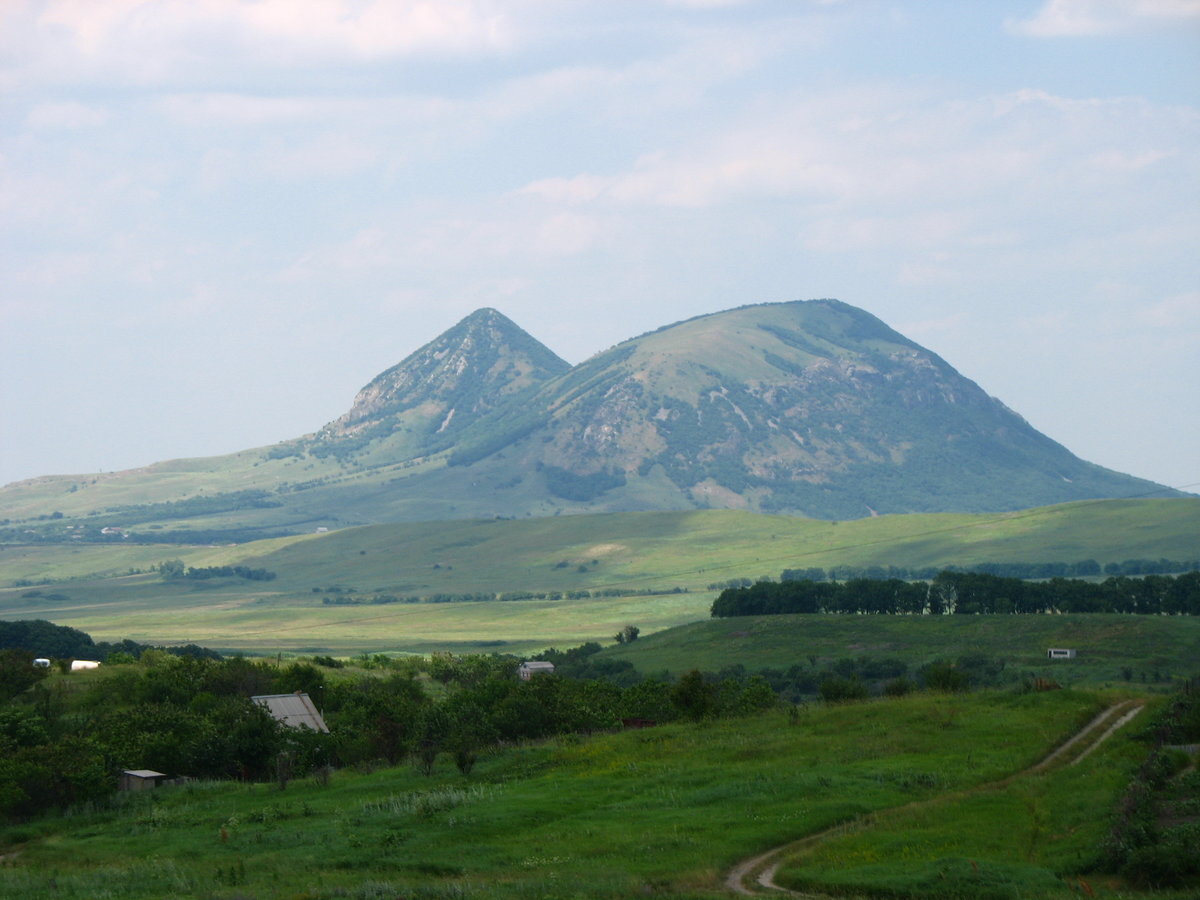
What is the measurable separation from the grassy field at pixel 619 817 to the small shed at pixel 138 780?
3135 millimetres

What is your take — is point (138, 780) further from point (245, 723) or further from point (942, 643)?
point (942, 643)

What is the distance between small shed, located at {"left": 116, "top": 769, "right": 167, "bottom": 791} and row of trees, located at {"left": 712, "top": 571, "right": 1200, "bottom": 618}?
12429cm

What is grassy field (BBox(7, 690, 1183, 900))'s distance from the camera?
128ft

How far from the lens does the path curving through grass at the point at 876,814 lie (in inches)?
1497

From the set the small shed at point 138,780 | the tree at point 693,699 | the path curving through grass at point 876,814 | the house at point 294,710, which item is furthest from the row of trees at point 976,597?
the small shed at point 138,780

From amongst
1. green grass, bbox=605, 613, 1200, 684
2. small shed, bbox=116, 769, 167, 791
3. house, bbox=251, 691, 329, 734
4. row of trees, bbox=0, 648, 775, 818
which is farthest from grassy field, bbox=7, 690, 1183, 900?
green grass, bbox=605, 613, 1200, 684

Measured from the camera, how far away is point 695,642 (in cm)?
17912

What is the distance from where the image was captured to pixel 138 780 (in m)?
67.2

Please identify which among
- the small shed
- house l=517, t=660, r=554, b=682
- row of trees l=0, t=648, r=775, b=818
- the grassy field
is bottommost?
house l=517, t=660, r=554, b=682

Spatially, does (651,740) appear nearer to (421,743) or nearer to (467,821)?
(421,743)

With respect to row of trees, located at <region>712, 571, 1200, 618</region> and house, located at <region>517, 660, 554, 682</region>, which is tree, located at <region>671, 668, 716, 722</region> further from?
row of trees, located at <region>712, 571, 1200, 618</region>

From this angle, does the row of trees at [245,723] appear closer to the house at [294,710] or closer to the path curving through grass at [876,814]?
the house at [294,710]

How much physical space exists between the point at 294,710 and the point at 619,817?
45.3 meters

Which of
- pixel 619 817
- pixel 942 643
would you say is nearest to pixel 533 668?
pixel 942 643
